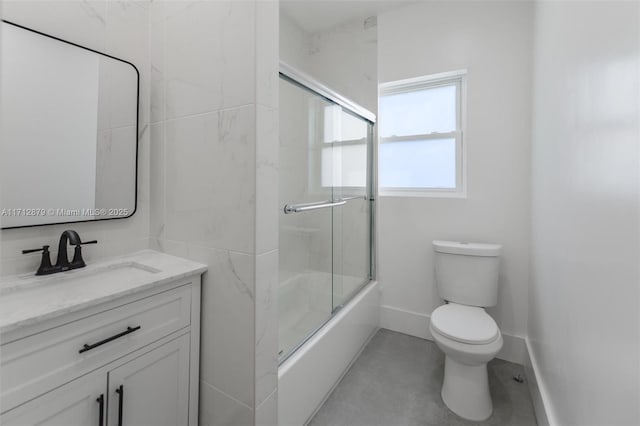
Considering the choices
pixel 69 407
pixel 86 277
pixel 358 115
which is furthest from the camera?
pixel 358 115

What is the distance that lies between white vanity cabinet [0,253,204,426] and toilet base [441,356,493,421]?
1.31 metres

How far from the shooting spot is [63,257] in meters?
1.12

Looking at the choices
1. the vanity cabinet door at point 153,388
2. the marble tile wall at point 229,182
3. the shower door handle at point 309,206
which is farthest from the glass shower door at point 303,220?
the vanity cabinet door at point 153,388

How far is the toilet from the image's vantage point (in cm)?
151

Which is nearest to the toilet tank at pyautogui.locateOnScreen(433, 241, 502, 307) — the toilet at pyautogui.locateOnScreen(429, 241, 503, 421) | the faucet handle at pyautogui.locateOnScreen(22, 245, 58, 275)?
the toilet at pyautogui.locateOnScreen(429, 241, 503, 421)

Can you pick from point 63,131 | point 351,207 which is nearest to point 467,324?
point 351,207

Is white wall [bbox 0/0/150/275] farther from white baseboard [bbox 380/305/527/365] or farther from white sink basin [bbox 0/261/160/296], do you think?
white baseboard [bbox 380/305/527/365]

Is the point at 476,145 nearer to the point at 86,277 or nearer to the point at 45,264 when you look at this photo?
the point at 86,277

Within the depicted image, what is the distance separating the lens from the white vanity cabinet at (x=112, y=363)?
0.76m

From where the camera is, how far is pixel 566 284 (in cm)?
116

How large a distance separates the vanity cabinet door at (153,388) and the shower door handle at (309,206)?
0.77 metres

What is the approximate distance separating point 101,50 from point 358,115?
1.56 metres

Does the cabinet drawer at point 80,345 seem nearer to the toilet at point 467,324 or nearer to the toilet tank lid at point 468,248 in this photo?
the toilet at point 467,324

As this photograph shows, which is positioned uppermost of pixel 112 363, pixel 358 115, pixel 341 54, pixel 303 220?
pixel 341 54
